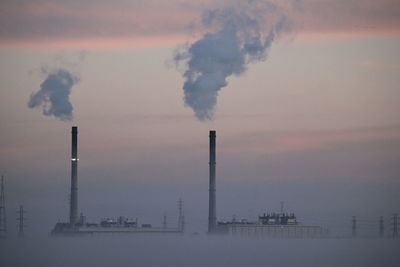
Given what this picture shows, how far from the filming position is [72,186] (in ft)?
312

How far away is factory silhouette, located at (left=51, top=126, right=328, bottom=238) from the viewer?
3718 inches

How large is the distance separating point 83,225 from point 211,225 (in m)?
15.9

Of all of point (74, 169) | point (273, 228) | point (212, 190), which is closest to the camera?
point (212, 190)

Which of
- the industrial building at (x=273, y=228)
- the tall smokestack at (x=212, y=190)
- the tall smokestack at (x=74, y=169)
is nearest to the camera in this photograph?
the tall smokestack at (x=212, y=190)

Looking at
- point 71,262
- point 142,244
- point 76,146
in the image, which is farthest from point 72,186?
point 71,262

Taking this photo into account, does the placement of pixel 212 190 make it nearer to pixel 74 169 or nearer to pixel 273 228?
pixel 74 169

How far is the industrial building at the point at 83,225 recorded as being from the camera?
9475 cm

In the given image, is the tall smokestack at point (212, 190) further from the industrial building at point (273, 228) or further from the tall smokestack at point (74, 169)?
the tall smokestack at point (74, 169)

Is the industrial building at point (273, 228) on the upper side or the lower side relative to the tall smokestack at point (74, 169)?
lower

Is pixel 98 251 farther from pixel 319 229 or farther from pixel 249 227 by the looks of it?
pixel 319 229

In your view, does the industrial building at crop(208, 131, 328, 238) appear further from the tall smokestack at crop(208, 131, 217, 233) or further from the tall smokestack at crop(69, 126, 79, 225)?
the tall smokestack at crop(69, 126, 79, 225)

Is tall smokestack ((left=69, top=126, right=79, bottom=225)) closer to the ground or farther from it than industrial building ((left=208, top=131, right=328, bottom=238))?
farther from it

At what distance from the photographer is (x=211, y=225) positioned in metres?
99.8

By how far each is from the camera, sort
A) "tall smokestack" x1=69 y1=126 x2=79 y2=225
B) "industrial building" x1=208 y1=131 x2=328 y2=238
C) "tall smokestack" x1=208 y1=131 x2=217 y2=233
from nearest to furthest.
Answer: "tall smokestack" x1=208 y1=131 x2=217 y2=233 < "tall smokestack" x1=69 y1=126 x2=79 y2=225 < "industrial building" x1=208 y1=131 x2=328 y2=238
